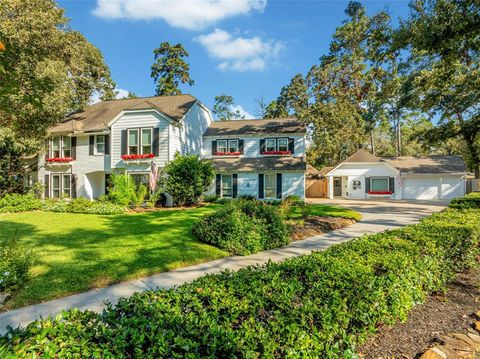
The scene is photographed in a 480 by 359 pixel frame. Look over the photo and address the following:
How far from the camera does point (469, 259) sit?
5469mm

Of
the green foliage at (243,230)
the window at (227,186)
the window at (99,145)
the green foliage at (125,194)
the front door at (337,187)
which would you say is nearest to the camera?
the green foliage at (243,230)

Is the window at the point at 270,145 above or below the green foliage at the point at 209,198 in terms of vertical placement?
above

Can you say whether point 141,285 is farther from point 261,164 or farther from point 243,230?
point 261,164

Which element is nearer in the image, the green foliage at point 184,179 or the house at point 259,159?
the green foliage at point 184,179

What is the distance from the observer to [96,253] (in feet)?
21.1

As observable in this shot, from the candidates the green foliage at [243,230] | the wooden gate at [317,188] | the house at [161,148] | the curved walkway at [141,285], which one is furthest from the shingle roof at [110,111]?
the wooden gate at [317,188]

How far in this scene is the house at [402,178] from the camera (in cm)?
2611

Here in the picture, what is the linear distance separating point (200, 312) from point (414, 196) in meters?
30.2

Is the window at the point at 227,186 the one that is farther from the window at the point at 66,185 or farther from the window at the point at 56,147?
the window at the point at 56,147

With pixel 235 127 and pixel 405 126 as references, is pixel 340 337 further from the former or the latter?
pixel 405 126

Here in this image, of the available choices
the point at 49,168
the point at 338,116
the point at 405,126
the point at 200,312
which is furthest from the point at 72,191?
the point at 405,126

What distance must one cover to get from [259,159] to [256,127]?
3.15 m

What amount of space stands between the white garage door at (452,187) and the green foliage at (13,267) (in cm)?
3139

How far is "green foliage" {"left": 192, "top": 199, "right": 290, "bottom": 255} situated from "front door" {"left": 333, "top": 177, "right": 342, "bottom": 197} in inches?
933
